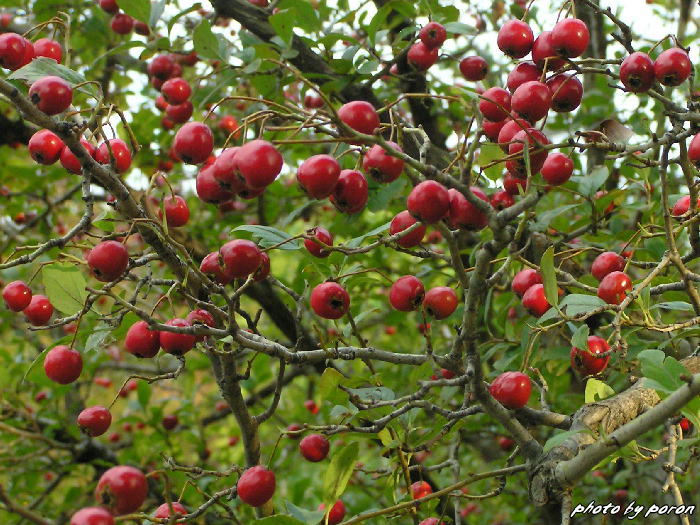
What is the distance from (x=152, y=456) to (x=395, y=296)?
3047 mm

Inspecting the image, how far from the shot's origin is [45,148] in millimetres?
2004

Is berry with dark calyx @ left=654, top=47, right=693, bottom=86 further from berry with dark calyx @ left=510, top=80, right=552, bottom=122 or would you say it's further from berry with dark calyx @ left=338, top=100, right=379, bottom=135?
berry with dark calyx @ left=338, top=100, right=379, bottom=135

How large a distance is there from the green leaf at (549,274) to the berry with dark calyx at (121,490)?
0.97 metres

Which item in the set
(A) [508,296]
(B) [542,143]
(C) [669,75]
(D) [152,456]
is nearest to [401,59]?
(A) [508,296]

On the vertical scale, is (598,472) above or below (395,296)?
below

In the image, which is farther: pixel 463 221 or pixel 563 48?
pixel 563 48

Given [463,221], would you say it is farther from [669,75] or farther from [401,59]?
[401,59]

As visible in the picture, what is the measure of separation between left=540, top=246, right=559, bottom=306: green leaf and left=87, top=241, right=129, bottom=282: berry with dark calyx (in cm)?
103

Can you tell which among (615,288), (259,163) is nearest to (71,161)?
(259,163)

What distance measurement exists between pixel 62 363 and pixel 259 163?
101 centimetres

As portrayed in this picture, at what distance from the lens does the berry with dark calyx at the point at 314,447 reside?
6.87ft

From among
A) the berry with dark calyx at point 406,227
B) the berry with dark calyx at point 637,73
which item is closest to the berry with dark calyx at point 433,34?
the berry with dark calyx at point 637,73

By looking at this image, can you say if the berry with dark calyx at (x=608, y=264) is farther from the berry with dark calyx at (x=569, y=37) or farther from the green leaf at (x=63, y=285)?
the green leaf at (x=63, y=285)

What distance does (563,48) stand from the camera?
5.88 ft
